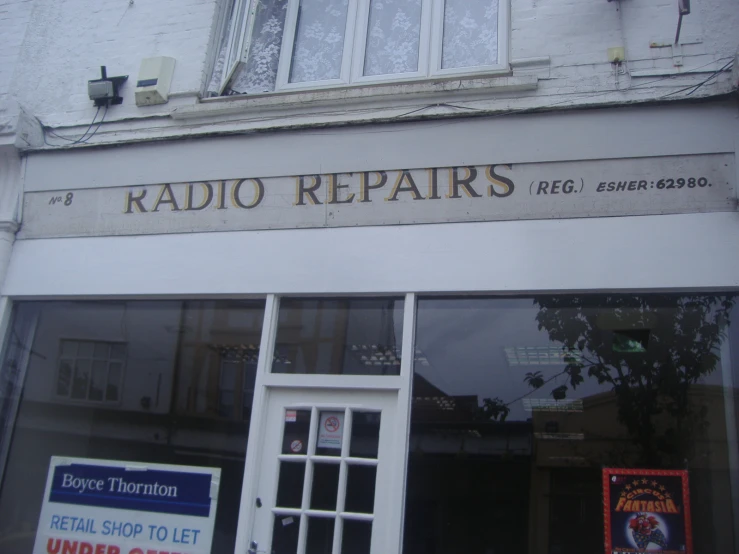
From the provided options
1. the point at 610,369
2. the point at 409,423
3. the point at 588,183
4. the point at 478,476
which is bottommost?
the point at 478,476

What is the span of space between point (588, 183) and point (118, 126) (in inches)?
158

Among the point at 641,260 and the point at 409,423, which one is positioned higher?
the point at 641,260

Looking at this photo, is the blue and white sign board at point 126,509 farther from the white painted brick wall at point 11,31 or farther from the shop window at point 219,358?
the white painted brick wall at point 11,31

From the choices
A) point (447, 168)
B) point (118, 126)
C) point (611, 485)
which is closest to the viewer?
point (611, 485)

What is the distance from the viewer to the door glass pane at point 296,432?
5.30 meters

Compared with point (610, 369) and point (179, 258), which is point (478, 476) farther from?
point (179, 258)

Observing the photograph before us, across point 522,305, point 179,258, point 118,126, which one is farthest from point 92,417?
point 522,305

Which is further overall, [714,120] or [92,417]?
[92,417]

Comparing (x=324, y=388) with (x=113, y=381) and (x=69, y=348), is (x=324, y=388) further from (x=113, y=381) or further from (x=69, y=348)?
(x=69, y=348)

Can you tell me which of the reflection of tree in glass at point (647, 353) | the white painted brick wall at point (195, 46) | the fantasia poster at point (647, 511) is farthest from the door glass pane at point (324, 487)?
the white painted brick wall at point (195, 46)

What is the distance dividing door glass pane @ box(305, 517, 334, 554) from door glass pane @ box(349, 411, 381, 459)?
19.2 inches

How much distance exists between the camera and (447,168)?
5.57 m

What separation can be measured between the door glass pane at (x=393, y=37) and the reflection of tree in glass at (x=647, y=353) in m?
2.43

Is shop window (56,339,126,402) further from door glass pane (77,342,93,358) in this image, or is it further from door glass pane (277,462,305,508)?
door glass pane (277,462,305,508)
